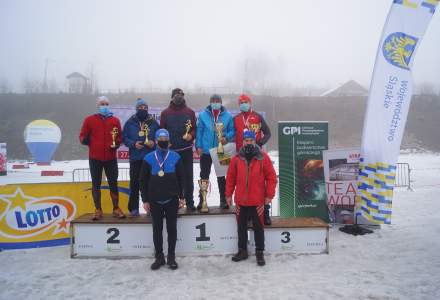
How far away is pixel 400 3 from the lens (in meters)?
5.62

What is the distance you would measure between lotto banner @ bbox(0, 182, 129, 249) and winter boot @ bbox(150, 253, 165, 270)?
2.03 m

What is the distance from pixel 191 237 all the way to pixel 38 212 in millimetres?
2791

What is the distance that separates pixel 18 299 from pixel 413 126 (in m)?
47.5

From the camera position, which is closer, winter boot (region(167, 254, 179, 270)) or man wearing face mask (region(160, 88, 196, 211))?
winter boot (region(167, 254, 179, 270))

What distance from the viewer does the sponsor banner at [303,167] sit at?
654cm

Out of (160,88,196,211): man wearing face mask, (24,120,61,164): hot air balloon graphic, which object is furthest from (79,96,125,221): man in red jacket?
(24,120,61,164): hot air balloon graphic

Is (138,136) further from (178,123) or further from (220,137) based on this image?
(220,137)

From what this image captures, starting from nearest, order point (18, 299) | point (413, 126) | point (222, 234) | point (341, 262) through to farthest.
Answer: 1. point (18, 299)
2. point (341, 262)
3. point (222, 234)
4. point (413, 126)

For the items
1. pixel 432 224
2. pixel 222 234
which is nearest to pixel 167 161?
pixel 222 234

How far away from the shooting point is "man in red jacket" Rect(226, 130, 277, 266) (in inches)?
173

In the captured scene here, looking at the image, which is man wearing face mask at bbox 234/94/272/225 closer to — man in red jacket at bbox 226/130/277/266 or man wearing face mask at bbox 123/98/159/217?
man in red jacket at bbox 226/130/277/266

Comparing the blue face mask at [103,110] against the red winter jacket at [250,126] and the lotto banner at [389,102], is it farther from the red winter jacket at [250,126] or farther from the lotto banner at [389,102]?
the lotto banner at [389,102]

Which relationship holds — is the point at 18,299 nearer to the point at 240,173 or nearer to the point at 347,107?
the point at 240,173

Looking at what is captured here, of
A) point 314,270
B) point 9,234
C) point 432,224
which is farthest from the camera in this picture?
Answer: point 432,224
